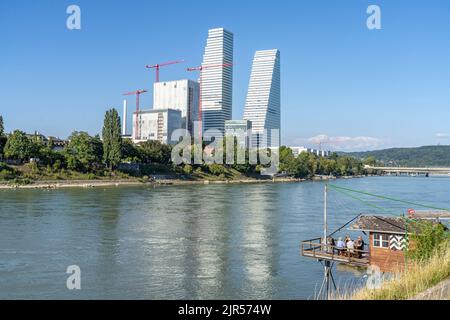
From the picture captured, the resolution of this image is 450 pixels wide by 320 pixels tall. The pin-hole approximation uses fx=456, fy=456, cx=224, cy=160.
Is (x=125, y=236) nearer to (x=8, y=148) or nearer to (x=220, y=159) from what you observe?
(x=8, y=148)

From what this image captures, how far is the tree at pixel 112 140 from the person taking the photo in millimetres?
103812

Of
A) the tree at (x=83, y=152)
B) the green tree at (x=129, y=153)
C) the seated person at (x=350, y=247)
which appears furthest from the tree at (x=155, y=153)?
the seated person at (x=350, y=247)

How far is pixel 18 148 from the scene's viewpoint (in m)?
93.6

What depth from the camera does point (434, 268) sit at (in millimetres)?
13609

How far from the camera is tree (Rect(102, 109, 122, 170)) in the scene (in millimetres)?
103812

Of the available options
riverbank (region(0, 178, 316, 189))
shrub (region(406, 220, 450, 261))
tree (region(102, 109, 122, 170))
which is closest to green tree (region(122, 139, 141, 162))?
tree (region(102, 109, 122, 170))

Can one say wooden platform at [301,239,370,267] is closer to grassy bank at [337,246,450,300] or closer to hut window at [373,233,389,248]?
hut window at [373,233,389,248]

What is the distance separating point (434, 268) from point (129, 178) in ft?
321

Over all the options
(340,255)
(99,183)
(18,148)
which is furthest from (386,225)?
(18,148)

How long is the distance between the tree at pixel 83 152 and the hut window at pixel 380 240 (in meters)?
84.4

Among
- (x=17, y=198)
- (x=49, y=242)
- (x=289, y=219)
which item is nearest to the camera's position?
(x=49, y=242)

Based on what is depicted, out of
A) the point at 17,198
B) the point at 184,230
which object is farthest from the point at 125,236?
the point at 17,198

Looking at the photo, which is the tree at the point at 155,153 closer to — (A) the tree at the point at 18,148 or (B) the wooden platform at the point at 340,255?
(A) the tree at the point at 18,148

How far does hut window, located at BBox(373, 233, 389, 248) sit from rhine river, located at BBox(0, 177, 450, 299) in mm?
2115
